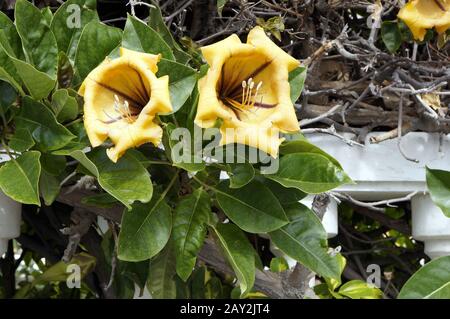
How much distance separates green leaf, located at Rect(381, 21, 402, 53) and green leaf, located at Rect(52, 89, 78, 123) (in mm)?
475

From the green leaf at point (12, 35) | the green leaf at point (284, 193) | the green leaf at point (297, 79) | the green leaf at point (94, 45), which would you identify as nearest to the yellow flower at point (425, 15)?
Result: the green leaf at point (297, 79)

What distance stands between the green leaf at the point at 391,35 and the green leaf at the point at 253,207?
0.33 metres

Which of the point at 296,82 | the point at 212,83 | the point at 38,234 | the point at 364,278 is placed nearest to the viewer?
the point at 212,83

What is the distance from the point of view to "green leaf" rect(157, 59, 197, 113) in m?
0.76

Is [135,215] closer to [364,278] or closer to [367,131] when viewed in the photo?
[367,131]

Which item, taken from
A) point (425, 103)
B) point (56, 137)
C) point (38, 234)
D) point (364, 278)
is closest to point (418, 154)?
point (425, 103)

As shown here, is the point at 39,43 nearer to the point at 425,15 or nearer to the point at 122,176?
the point at 122,176

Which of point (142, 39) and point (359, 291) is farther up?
point (142, 39)

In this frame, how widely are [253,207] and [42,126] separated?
273 mm

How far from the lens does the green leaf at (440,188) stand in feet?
2.64

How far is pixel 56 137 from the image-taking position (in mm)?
782

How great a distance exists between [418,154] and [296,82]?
0.90 ft

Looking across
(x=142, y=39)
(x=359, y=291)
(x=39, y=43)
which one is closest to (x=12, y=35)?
(x=39, y=43)

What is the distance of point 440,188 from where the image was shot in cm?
81
